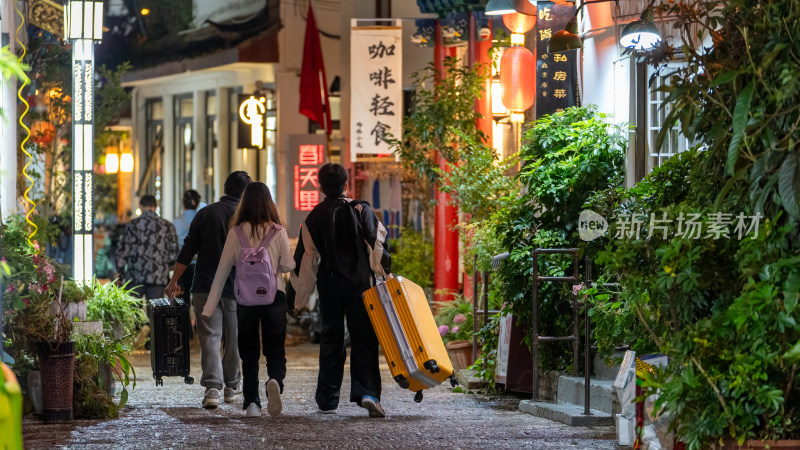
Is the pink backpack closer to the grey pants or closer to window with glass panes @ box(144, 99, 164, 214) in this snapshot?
the grey pants

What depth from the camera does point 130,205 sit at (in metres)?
42.1

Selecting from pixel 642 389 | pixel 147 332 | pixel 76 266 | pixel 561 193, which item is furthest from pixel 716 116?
pixel 147 332

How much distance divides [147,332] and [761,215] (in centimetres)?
1341

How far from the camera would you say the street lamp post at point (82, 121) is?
44.2 ft

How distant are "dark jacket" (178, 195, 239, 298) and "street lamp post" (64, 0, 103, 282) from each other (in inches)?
67.4

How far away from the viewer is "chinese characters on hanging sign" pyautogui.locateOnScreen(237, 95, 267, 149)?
2595 centimetres

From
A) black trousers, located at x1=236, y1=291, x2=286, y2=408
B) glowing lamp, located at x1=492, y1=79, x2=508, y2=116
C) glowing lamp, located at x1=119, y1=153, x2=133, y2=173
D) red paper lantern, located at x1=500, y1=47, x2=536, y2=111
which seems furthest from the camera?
glowing lamp, located at x1=119, y1=153, x2=133, y2=173

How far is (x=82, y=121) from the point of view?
1355 centimetres

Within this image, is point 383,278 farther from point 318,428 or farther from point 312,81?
point 312,81

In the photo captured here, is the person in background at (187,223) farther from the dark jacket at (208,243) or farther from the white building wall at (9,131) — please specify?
the white building wall at (9,131)

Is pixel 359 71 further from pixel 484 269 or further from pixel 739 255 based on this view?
pixel 739 255

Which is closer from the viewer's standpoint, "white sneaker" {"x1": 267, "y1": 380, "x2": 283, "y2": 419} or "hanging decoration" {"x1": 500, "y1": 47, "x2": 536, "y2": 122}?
"white sneaker" {"x1": 267, "y1": 380, "x2": 283, "y2": 419}
